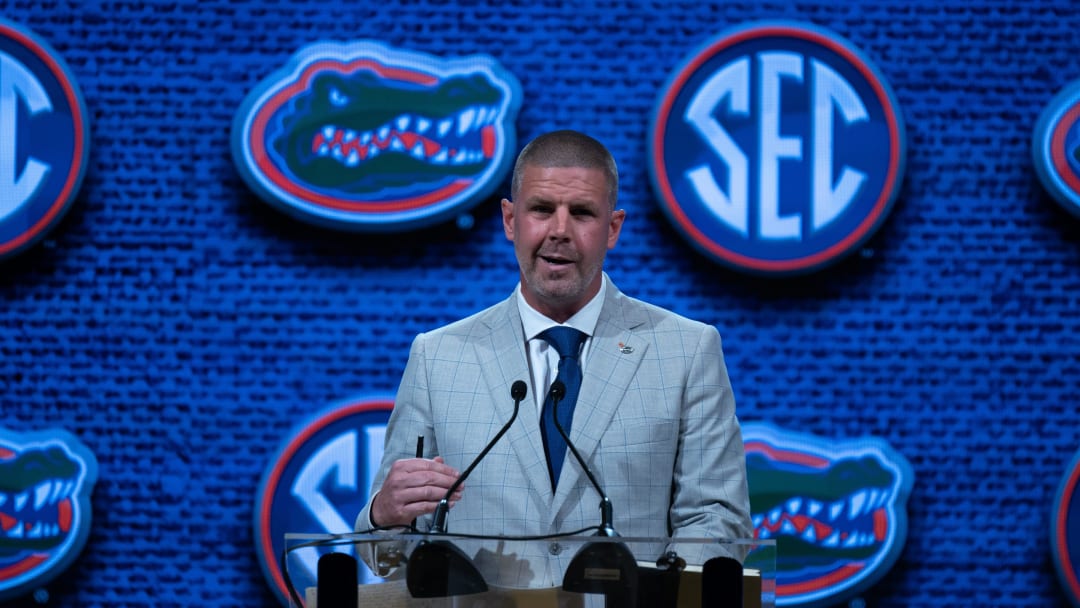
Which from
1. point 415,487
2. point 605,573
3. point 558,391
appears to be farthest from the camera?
point 558,391

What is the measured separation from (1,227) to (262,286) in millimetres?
780

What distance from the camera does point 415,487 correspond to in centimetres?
172

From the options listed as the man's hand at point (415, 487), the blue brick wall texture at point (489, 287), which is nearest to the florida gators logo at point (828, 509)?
the blue brick wall texture at point (489, 287)

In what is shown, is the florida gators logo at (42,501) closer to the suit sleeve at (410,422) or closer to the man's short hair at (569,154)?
the suit sleeve at (410,422)

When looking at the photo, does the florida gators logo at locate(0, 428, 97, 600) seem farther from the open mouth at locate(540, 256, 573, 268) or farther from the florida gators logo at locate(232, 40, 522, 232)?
the open mouth at locate(540, 256, 573, 268)

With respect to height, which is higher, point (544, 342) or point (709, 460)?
point (544, 342)

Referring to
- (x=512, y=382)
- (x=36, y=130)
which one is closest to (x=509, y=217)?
(x=512, y=382)

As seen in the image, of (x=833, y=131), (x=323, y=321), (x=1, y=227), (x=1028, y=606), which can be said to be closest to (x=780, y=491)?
(x=1028, y=606)

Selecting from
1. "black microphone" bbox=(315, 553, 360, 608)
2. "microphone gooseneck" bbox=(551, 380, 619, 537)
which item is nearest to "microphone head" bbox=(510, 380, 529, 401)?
"microphone gooseneck" bbox=(551, 380, 619, 537)

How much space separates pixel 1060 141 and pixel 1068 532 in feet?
3.68

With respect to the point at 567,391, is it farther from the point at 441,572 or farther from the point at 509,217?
the point at 441,572

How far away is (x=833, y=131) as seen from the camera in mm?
3510

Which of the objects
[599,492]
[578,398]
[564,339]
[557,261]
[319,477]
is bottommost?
[319,477]

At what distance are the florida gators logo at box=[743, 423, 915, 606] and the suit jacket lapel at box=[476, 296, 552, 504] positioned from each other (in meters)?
1.48
